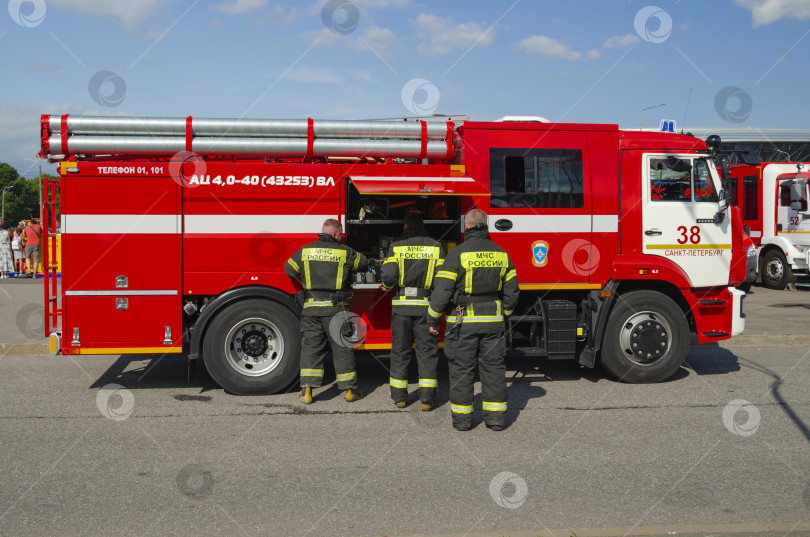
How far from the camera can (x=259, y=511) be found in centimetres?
429

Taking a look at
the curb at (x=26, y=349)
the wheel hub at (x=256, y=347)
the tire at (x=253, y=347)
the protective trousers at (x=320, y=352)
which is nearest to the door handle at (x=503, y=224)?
the protective trousers at (x=320, y=352)

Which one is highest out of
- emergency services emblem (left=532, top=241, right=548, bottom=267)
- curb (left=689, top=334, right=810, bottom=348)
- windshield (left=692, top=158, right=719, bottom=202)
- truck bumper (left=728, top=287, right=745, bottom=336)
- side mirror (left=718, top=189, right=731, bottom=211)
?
windshield (left=692, top=158, right=719, bottom=202)

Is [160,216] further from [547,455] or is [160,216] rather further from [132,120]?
[547,455]

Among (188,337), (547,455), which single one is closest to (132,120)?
(188,337)

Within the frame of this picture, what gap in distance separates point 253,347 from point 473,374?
2410 mm

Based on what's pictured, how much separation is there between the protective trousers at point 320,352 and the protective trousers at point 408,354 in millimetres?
468

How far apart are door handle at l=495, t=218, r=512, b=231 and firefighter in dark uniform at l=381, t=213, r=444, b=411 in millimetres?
988

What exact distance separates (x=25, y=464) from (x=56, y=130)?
3.45 metres

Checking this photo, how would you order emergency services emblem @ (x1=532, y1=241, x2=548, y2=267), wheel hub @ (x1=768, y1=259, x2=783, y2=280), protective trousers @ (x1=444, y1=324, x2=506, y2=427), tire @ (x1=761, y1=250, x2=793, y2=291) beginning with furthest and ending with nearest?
1. wheel hub @ (x1=768, y1=259, x2=783, y2=280)
2. tire @ (x1=761, y1=250, x2=793, y2=291)
3. emergency services emblem @ (x1=532, y1=241, x2=548, y2=267)
4. protective trousers @ (x1=444, y1=324, x2=506, y2=427)

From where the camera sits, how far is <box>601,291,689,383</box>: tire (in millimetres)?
7695

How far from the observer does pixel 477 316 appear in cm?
607

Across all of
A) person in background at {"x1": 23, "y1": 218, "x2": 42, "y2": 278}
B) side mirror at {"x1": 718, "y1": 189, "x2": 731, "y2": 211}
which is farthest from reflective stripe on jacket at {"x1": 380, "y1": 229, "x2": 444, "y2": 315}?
person in background at {"x1": 23, "y1": 218, "x2": 42, "y2": 278}

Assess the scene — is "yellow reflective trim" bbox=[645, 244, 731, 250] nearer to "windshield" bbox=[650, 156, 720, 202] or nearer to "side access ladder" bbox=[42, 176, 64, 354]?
"windshield" bbox=[650, 156, 720, 202]

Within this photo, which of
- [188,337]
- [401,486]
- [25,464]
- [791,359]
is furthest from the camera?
[791,359]
